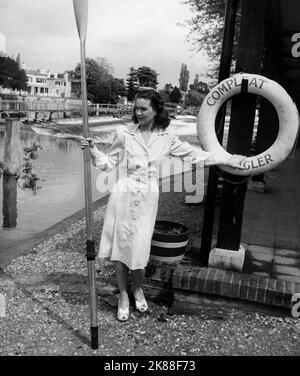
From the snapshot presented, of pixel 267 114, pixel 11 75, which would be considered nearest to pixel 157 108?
pixel 267 114

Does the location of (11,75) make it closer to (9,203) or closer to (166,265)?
(9,203)

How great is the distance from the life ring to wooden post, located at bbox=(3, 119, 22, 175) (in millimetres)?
5018

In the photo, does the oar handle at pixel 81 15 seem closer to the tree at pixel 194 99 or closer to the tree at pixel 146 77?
the tree at pixel 146 77

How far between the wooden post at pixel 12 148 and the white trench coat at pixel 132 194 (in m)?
4.92

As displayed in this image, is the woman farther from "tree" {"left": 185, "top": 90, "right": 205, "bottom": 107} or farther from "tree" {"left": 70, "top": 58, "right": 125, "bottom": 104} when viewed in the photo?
"tree" {"left": 70, "top": 58, "right": 125, "bottom": 104}

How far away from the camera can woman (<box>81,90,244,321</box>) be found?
2.91m

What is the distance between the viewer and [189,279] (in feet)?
10.1

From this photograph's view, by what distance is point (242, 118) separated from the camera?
10.3 ft

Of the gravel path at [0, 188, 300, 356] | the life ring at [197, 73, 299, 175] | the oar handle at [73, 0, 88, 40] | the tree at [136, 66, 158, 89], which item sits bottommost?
the gravel path at [0, 188, 300, 356]

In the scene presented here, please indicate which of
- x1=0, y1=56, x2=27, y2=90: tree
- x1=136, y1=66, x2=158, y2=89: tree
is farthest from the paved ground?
x1=0, y1=56, x2=27, y2=90: tree

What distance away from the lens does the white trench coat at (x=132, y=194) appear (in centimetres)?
291

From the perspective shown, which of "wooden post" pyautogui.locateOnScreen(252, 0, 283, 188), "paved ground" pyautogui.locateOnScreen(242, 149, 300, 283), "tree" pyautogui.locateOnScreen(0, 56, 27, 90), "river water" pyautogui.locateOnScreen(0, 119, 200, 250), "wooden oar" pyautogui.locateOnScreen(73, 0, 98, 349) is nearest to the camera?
"wooden oar" pyautogui.locateOnScreen(73, 0, 98, 349)

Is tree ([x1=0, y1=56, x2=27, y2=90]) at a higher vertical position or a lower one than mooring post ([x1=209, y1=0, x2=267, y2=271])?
higher

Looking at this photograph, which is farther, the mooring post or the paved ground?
the paved ground
